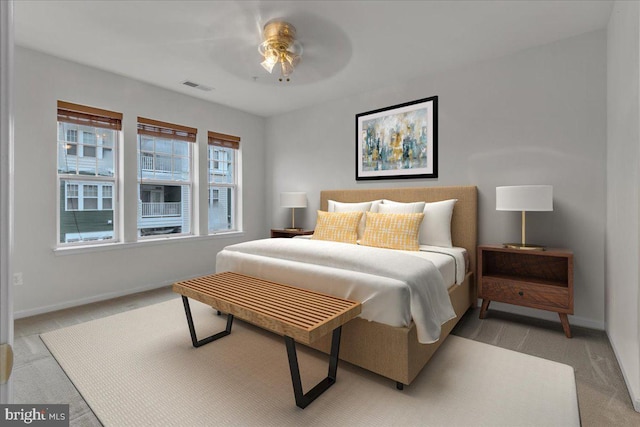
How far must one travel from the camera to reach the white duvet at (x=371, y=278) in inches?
73.0

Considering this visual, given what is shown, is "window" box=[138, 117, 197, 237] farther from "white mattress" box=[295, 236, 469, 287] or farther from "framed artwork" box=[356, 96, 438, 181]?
"white mattress" box=[295, 236, 469, 287]

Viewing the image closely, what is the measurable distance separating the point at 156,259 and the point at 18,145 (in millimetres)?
1817

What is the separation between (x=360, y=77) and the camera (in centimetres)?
367

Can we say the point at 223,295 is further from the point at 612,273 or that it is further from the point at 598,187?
the point at 598,187

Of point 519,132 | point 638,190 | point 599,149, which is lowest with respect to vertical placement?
point 638,190

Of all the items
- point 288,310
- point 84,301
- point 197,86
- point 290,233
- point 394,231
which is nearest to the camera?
point 288,310

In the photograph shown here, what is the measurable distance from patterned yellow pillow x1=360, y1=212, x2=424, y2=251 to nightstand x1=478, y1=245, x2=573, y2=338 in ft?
2.06

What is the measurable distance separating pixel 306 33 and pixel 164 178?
274cm

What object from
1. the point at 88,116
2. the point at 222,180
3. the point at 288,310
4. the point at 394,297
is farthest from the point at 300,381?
the point at 222,180

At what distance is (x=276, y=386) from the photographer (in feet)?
6.18

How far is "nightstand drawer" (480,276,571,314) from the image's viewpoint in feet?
8.44

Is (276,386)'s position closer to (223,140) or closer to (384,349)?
(384,349)

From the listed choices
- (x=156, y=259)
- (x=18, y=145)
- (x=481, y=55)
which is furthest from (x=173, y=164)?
(x=481, y=55)

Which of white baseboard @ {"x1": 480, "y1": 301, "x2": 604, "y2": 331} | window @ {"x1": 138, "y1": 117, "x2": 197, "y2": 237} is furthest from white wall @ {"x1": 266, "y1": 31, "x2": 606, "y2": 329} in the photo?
window @ {"x1": 138, "y1": 117, "x2": 197, "y2": 237}
